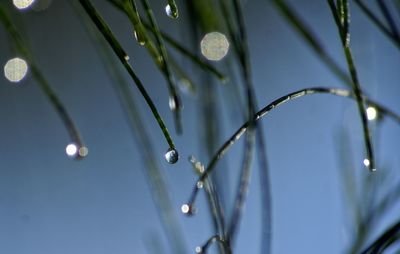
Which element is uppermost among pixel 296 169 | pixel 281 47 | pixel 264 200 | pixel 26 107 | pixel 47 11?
pixel 47 11

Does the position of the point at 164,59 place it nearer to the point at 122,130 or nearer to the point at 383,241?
the point at 383,241

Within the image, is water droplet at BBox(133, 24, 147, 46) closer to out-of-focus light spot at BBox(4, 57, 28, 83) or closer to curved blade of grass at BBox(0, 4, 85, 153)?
curved blade of grass at BBox(0, 4, 85, 153)

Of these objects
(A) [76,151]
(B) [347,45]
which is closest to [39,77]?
(A) [76,151]

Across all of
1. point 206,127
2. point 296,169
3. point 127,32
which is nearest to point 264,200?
point 206,127

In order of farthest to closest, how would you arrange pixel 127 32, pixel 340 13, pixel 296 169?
1. pixel 127 32
2. pixel 296 169
3. pixel 340 13

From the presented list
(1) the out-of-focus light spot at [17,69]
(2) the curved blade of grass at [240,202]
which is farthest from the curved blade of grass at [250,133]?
(1) the out-of-focus light spot at [17,69]

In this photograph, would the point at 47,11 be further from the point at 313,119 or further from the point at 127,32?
the point at 313,119
